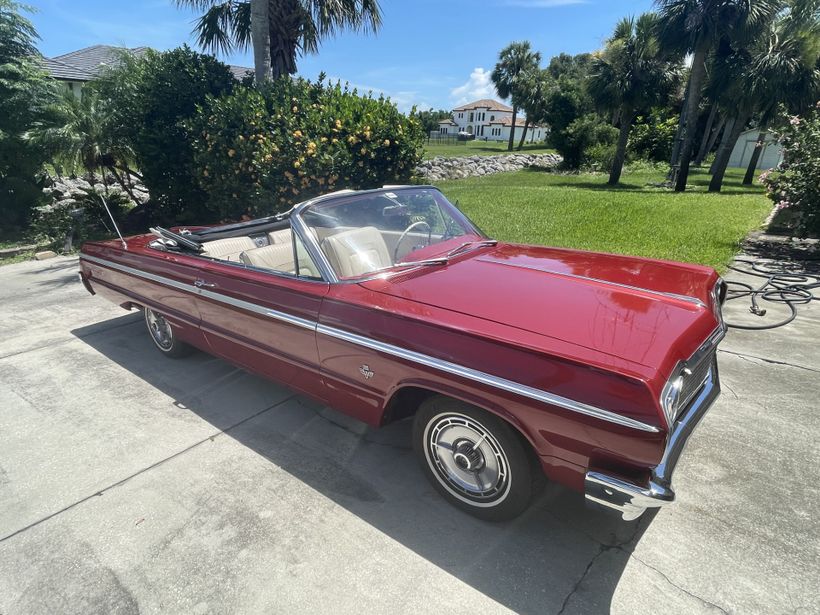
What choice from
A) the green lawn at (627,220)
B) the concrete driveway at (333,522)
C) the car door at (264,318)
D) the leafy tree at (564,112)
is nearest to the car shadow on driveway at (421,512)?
the concrete driveway at (333,522)

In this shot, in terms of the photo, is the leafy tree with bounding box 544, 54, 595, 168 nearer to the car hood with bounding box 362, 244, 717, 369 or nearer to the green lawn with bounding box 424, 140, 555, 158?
the green lawn with bounding box 424, 140, 555, 158

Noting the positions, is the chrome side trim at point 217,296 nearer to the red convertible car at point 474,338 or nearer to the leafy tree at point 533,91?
the red convertible car at point 474,338

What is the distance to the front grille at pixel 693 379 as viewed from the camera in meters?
2.04

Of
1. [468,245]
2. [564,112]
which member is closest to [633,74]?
[564,112]

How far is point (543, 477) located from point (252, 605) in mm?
1383

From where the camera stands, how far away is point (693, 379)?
85.8 inches

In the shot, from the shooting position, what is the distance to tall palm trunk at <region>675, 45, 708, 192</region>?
16.7 m

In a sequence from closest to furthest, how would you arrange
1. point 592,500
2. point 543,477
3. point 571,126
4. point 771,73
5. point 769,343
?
point 592,500 < point 543,477 < point 769,343 < point 771,73 < point 571,126

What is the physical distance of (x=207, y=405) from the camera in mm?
3500

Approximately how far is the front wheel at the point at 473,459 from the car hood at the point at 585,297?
484 millimetres

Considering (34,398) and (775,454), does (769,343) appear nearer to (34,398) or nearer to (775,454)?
(775,454)

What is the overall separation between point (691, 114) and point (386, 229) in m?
18.5

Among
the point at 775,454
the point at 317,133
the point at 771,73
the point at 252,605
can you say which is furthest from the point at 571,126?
the point at 252,605

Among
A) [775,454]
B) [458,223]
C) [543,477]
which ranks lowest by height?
[775,454]
